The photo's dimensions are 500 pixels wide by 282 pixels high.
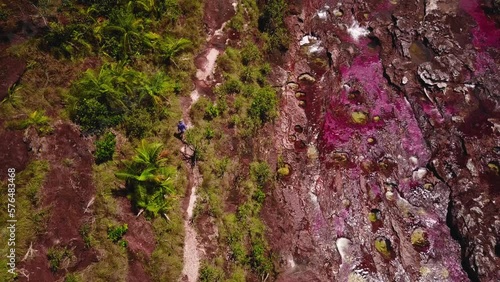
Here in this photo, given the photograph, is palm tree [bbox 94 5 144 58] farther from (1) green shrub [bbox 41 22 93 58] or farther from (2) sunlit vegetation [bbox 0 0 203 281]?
(1) green shrub [bbox 41 22 93 58]

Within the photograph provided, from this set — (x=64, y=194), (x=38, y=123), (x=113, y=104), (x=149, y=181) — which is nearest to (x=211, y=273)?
(x=149, y=181)

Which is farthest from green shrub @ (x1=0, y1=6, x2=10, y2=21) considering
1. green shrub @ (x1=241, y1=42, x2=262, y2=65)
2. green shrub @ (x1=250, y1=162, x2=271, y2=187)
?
green shrub @ (x1=250, y1=162, x2=271, y2=187)

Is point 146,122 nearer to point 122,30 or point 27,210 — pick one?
point 122,30

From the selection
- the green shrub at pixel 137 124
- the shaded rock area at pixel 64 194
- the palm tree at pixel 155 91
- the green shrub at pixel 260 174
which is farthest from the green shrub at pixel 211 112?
the shaded rock area at pixel 64 194

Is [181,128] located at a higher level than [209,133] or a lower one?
higher

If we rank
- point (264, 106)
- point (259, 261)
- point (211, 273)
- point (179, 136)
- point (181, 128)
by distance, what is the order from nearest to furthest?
point (211, 273) → point (259, 261) → point (181, 128) → point (179, 136) → point (264, 106)

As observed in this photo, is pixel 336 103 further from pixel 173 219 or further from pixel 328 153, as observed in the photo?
pixel 173 219

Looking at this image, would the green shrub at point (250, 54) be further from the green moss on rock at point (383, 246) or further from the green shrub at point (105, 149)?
the green moss on rock at point (383, 246)
